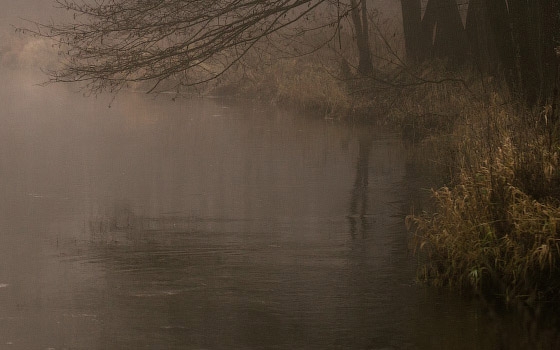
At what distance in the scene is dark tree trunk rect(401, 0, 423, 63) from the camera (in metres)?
25.0

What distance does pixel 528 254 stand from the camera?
8.94 metres

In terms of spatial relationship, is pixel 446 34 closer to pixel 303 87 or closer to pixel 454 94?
pixel 454 94

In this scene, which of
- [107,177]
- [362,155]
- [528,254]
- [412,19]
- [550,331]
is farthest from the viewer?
[412,19]

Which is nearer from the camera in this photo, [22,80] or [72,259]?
[72,259]

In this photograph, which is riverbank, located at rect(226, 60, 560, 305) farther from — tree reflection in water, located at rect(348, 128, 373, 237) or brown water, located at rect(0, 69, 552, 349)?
tree reflection in water, located at rect(348, 128, 373, 237)

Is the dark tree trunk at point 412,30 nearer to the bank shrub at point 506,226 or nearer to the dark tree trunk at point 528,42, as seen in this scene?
the dark tree trunk at point 528,42

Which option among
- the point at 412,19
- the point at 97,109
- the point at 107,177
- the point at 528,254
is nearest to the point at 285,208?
the point at 107,177

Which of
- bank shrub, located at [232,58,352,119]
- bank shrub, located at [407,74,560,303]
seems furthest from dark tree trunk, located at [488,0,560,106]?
bank shrub, located at [232,58,352,119]

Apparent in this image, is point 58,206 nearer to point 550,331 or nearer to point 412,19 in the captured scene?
point 550,331

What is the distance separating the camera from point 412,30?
2534 centimetres

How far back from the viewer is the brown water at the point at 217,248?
8.47m

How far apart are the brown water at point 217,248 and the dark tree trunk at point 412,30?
3.73m

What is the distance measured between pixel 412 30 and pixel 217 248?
15.1 m

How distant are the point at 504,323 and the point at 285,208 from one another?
5.82 m
